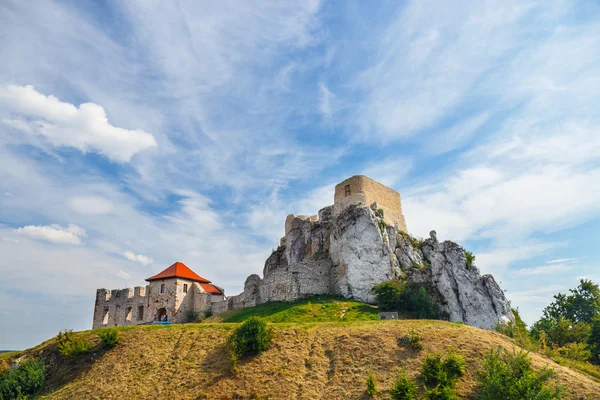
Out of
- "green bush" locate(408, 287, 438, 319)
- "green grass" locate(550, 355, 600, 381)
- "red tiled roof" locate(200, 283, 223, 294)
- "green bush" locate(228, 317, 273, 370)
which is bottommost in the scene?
"green grass" locate(550, 355, 600, 381)

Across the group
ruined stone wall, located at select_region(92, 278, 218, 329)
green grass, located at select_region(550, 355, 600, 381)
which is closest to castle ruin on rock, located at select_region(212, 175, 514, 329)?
ruined stone wall, located at select_region(92, 278, 218, 329)

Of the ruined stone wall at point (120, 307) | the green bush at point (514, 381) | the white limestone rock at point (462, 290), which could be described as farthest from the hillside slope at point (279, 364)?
the ruined stone wall at point (120, 307)

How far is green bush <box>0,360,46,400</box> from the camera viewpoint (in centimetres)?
1733

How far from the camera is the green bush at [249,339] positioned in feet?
56.5

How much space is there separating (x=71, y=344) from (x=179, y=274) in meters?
14.1

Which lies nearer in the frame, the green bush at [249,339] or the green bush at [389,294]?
the green bush at [249,339]

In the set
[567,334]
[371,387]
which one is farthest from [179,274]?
[567,334]

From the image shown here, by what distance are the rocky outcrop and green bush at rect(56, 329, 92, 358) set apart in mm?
12351

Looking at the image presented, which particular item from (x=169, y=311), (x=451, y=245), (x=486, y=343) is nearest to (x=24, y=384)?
(x=169, y=311)

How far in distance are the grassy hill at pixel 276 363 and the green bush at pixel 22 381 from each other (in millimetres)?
490

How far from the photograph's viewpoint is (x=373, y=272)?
29078 millimetres

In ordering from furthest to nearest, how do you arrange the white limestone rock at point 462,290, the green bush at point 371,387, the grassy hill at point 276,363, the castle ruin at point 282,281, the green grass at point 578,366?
1. the castle ruin at point 282,281
2. the white limestone rock at point 462,290
3. the green grass at point 578,366
4. the grassy hill at point 276,363
5. the green bush at point 371,387

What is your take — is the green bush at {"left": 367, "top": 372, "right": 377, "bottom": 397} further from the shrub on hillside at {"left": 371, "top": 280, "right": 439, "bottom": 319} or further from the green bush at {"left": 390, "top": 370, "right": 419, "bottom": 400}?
the shrub on hillside at {"left": 371, "top": 280, "right": 439, "bottom": 319}

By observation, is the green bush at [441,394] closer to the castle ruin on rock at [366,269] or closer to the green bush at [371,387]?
the green bush at [371,387]
